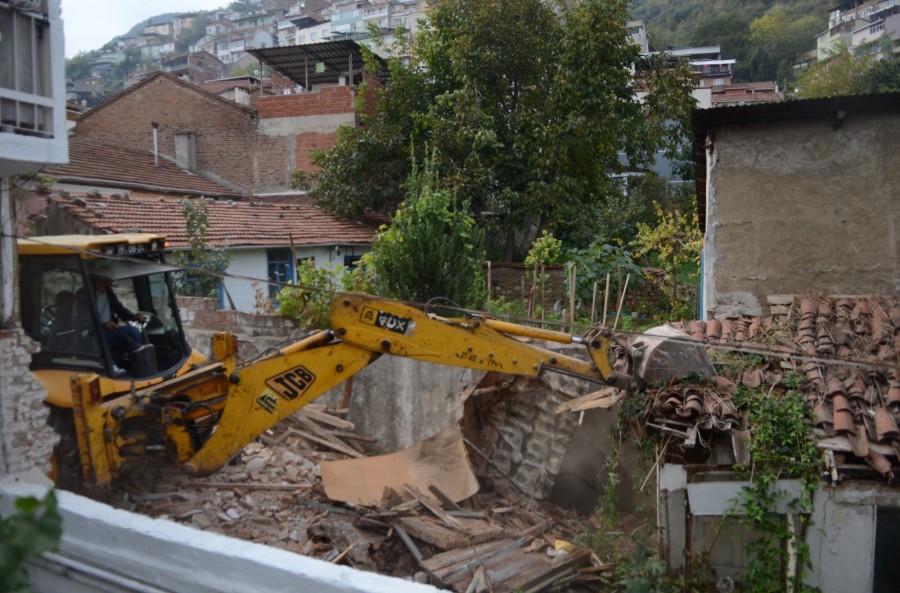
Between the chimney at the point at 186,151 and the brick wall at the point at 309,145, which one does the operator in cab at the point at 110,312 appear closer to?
the brick wall at the point at 309,145

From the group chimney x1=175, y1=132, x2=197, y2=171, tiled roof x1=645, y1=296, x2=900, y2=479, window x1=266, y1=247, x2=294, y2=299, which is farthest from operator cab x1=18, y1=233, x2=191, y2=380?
chimney x1=175, y1=132, x2=197, y2=171

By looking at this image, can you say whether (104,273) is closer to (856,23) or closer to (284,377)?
(284,377)

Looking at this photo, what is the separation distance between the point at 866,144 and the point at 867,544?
5447mm

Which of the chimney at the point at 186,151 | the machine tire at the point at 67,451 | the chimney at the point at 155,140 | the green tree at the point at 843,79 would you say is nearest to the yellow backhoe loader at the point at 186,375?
the machine tire at the point at 67,451

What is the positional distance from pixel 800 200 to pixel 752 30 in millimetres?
51926

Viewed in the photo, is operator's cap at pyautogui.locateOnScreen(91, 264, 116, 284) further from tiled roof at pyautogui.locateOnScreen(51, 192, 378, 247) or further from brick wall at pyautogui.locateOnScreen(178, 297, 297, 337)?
tiled roof at pyautogui.locateOnScreen(51, 192, 378, 247)

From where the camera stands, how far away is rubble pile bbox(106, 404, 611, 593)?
689cm

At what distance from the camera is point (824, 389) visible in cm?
673

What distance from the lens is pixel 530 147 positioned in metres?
19.5

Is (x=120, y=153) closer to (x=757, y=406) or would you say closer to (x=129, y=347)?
(x=129, y=347)

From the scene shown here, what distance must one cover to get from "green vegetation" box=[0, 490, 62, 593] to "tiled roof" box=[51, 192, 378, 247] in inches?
517

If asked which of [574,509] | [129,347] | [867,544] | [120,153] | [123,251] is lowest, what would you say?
[574,509]

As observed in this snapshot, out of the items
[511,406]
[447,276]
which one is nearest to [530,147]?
[447,276]

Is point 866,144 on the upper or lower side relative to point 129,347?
upper
